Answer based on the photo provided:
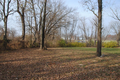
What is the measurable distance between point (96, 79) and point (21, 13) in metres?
15.5

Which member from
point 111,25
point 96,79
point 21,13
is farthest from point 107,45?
point 96,79

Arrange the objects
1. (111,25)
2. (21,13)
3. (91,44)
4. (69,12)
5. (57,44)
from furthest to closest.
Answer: (111,25) → (91,44) → (57,44) → (69,12) → (21,13)

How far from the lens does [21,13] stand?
15.3m

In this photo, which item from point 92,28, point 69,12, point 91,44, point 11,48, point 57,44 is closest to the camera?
point 11,48

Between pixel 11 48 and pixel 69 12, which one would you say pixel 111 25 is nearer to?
pixel 69 12

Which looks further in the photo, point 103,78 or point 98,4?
point 98,4

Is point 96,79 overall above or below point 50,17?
below

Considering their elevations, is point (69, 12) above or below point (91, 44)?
above

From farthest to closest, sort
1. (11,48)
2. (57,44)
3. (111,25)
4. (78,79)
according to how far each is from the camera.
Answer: (111,25) → (57,44) → (11,48) → (78,79)

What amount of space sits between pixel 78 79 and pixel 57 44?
18636 mm

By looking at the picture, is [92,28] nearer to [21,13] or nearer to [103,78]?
[21,13]

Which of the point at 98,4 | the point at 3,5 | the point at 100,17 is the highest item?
the point at 3,5

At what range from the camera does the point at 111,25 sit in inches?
1161

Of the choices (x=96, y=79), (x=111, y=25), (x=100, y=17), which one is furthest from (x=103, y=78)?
(x=111, y=25)
